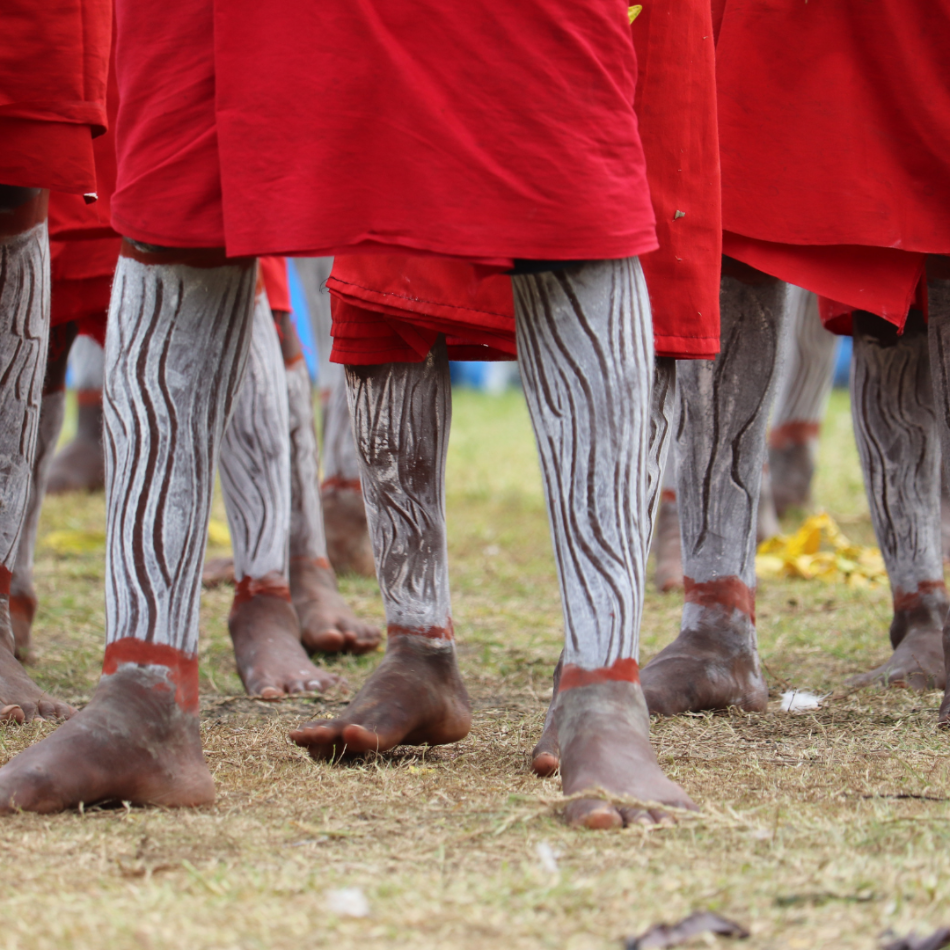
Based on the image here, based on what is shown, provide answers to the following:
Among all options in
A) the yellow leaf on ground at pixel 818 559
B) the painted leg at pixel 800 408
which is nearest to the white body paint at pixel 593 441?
the yellow leaf on ground at pixel 818 559

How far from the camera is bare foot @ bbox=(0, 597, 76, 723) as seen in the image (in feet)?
7.02

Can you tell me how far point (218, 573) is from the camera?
13.1 ft

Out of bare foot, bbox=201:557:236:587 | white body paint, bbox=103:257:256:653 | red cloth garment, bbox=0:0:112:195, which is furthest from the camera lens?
bare foot, bbox=201:557:236:587

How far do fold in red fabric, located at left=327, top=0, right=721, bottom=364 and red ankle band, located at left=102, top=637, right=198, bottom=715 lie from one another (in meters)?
0.67

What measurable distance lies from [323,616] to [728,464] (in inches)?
45.0

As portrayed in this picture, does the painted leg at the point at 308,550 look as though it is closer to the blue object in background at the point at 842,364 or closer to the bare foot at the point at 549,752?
the bare foot at the point at 549,752

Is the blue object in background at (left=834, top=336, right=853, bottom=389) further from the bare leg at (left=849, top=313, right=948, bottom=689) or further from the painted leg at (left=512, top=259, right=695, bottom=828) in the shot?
the painted leg at (left=512, top=259, right=695, bottom=828)

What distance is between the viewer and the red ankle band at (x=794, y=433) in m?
5.27

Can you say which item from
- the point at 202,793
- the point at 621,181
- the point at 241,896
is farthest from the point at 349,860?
the point at 621,181

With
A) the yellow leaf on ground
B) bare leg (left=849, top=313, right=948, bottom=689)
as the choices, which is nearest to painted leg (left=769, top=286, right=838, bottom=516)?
the yellow leaf on ground

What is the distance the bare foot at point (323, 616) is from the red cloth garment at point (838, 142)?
53.9 inches

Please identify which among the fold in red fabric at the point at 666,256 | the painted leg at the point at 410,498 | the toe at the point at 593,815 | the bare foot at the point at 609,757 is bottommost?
the toe at the point at 593,815

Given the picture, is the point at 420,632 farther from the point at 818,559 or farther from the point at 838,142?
the point at 818,559

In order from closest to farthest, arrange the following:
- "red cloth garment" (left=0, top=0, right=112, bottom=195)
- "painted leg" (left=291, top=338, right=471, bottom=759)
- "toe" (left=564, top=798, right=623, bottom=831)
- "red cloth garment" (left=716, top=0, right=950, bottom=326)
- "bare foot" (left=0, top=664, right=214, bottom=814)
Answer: "toe" (left=564, top=798, right=623, bottom=831) → "bare foot" (left=0, top=664, right=214, bottom=814) → "painted leg" (left=291, top=338, right=471, bottom=759) → "red cloth garment" (left=0, top=0, right=112, bottom=195) → "red cloth garment" (left=716, top=0, right=950, bottom=326)
